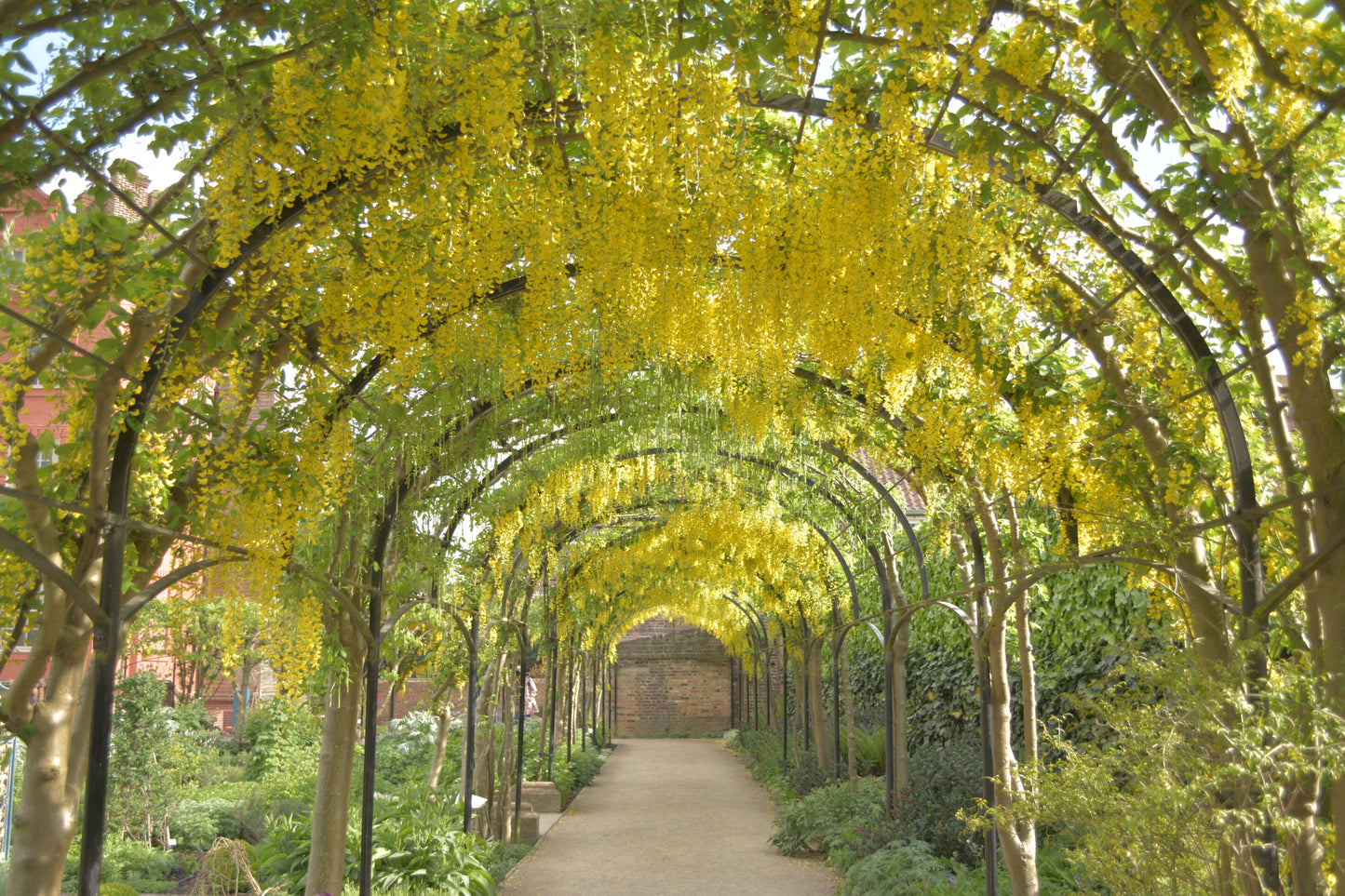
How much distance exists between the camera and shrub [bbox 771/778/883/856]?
8180 mm

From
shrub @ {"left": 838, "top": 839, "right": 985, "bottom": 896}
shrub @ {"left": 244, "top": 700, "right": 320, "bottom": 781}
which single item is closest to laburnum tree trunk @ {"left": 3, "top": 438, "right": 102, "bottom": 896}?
shrub @ {"left": 838, "top": 839, "right": 985, "bottom": 896}

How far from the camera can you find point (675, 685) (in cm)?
2519

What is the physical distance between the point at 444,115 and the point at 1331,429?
2637 mm

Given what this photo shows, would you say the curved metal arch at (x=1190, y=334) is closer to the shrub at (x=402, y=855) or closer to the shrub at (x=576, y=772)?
the shrub at (x=402, y=855)

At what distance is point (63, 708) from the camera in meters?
3.01

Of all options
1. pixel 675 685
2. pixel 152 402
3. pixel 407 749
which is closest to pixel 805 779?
pixel 407 749

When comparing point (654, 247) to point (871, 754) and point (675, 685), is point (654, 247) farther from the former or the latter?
point (675, 685)

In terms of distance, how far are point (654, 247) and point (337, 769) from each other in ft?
10.9

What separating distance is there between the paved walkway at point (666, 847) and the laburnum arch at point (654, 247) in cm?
428

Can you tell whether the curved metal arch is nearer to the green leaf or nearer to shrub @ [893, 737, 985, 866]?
the green leaf

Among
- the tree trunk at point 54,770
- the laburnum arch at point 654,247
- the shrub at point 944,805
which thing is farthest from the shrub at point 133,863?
the shrub at point 944,805

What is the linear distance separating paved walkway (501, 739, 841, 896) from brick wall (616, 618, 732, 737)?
10.0 meters

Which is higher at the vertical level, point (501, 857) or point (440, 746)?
point (440, 746)

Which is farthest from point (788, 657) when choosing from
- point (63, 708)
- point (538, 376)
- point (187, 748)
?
point (63, 708)
